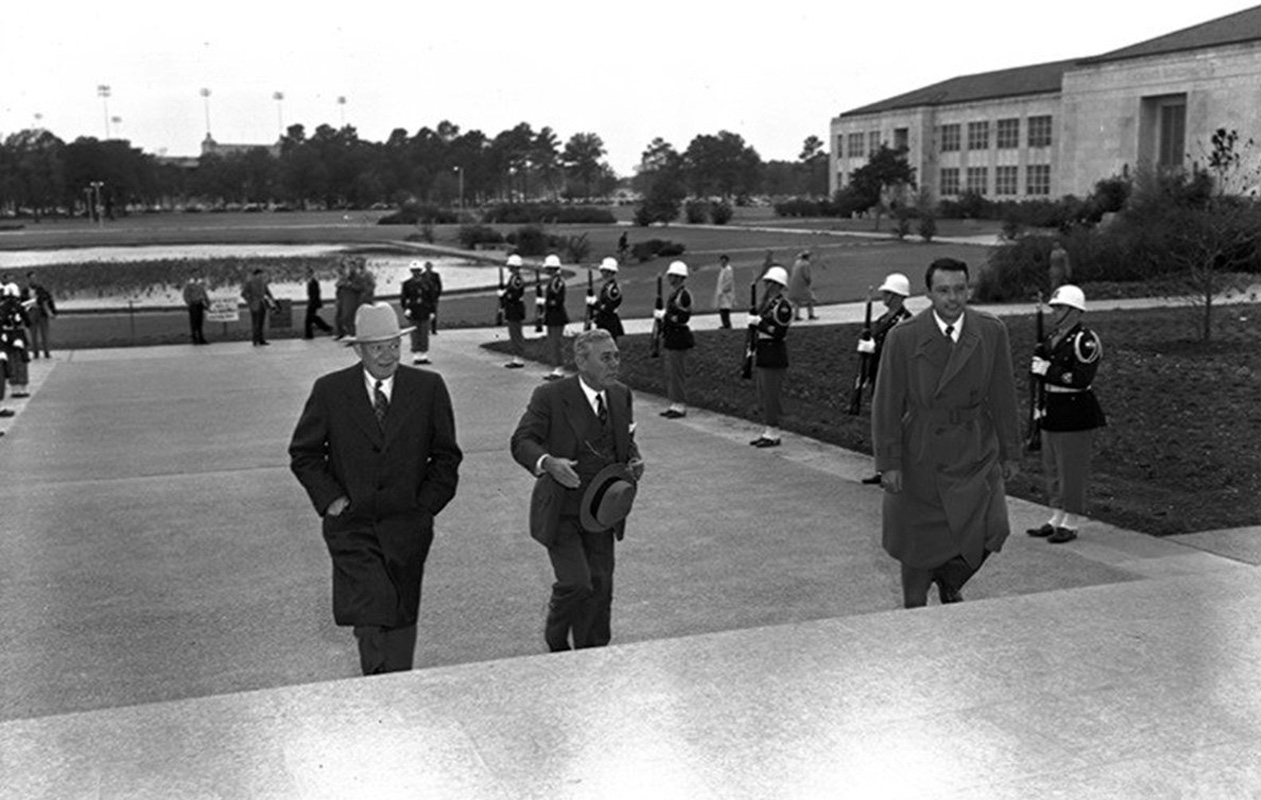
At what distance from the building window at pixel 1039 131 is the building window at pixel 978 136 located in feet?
17.3

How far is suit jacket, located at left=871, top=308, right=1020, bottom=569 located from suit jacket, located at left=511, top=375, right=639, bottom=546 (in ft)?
4.35

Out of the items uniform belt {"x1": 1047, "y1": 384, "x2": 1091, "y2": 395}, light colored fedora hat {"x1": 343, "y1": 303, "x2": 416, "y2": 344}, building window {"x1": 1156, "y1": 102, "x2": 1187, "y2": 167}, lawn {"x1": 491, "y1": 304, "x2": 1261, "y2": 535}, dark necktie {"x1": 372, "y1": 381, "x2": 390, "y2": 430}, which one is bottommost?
lawn {"x1": 491, "y1": 304, "x2": 1261, "y2": 535}

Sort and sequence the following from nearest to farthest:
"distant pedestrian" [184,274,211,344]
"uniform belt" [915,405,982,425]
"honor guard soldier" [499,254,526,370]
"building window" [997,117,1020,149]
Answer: "uniform belt" [915,405,982,425] < "honor guard soldier" [499,254,526,370] < "distant pedestrian" [184,274,211,344] < "building window" [997,117,1020,149]

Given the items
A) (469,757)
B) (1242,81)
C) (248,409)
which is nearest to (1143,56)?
(1242,81)

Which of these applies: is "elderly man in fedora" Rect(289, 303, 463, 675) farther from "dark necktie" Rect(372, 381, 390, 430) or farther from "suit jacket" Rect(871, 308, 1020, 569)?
"suit jacket" Rect(871, 308, 1020, 569)

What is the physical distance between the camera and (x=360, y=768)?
4.72 meters

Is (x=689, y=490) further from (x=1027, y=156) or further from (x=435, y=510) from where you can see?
(x=1027, y=156)

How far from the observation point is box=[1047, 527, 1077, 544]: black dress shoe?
9.84m

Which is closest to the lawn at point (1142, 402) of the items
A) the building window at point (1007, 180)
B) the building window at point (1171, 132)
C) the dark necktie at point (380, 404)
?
the dark necktie at point (380, 404)

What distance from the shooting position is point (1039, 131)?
310ft

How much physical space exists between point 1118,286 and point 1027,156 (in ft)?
217

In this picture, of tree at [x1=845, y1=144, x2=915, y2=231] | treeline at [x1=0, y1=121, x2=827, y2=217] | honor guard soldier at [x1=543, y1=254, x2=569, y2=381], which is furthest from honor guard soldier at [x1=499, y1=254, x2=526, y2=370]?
treeline at [x1=0, y1=121, x2=827, y2=217]

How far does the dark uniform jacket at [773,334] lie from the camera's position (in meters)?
14.1

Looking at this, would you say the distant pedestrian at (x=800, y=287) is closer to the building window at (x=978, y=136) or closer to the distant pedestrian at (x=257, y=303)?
the distant pedestrian at (x=257, y=303)
